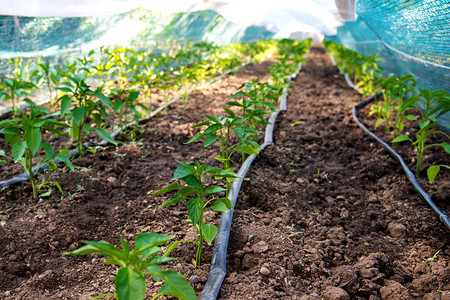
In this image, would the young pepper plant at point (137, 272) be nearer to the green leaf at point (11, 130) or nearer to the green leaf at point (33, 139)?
the green leaf at point (33, 139)

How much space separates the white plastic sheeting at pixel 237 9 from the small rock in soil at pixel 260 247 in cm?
309

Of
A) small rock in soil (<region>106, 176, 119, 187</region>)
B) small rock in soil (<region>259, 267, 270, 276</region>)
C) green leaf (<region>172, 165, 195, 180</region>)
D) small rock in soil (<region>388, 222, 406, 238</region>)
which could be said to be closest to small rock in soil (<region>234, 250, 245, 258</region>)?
small rock in soil (<region>259, 267, 270, 276</region>)

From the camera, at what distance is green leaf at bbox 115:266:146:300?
3.07 feet

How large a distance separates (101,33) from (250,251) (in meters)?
4.41

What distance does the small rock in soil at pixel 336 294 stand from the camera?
146 centimetres

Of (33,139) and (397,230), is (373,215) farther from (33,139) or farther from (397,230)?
(33,139)

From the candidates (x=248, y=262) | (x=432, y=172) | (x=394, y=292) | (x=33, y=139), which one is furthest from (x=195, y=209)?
(x=432, y=172)

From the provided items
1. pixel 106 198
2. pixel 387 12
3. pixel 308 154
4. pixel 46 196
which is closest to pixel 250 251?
pixel 106 198

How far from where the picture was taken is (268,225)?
200cm

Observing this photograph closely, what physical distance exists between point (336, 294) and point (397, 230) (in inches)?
30.5

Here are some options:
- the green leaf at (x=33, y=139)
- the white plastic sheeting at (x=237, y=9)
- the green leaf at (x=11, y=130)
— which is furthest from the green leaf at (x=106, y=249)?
the white plastic sheeting at (x=237, y=9)

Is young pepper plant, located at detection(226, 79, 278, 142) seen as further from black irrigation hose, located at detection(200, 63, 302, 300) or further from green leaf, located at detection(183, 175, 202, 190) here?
green leaf, located at detection(183, 175, 202, 190)

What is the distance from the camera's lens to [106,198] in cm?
222

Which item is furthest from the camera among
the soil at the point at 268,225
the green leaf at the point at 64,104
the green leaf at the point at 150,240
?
the green leaf at the point at 64,104
